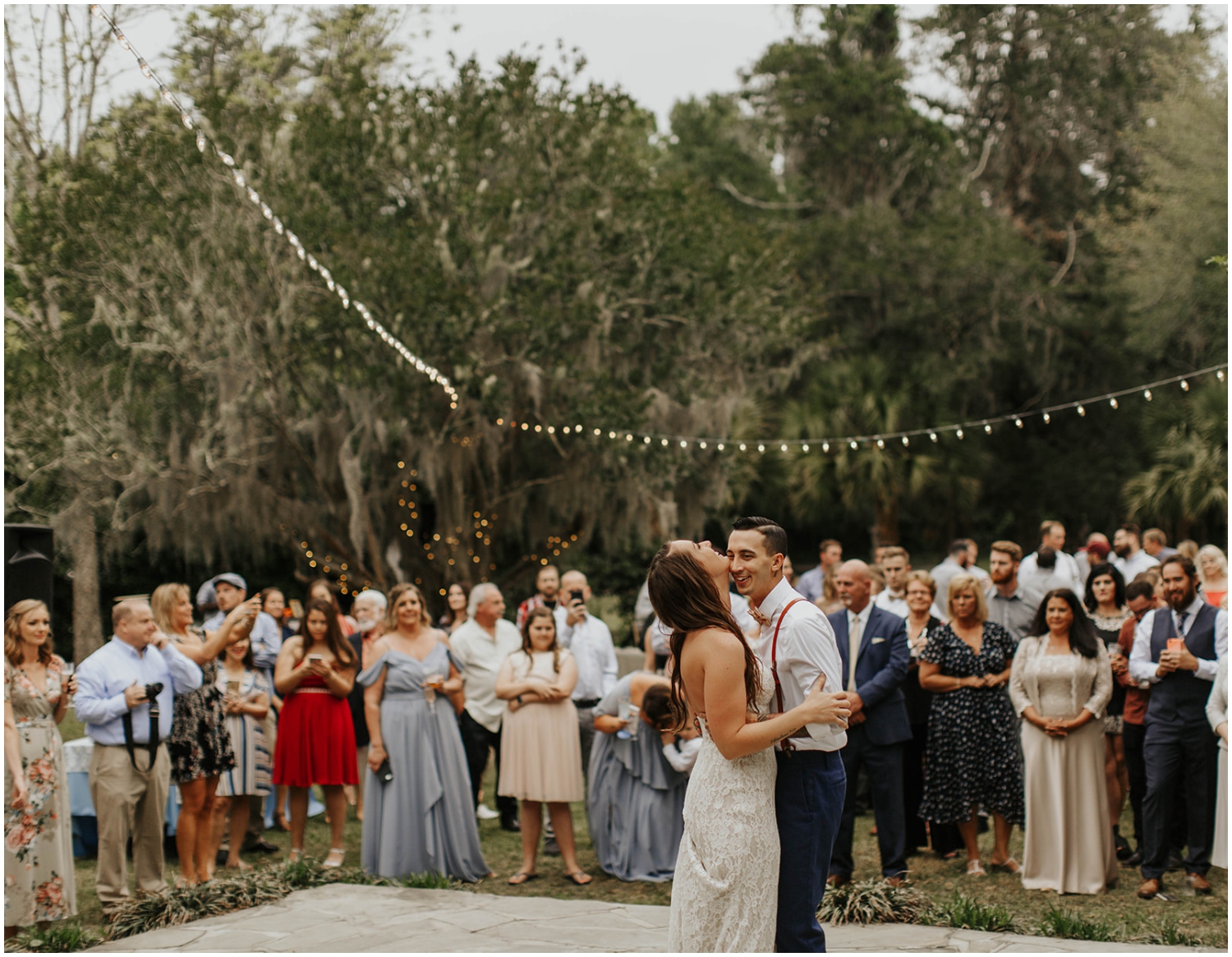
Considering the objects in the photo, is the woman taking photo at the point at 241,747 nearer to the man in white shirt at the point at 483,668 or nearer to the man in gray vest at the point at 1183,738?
the man in white shirt at the point at 483,668

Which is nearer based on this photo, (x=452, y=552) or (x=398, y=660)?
(x=398, y=660)

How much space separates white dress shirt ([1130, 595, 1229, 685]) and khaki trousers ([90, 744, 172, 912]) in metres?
5.02

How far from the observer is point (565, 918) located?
5371 millimetres

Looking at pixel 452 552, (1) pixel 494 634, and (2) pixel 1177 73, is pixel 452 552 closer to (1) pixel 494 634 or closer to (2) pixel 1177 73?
(1) pixel 494 634

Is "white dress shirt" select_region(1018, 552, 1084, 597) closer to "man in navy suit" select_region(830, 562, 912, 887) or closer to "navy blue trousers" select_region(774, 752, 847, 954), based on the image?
"man in navy suit" select_region(830, 562, 912, 887)

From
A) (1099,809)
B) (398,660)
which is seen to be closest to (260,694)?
(398,660)

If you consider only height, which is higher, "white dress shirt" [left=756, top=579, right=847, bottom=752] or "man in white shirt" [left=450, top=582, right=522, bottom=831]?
"white dress shirt" [left=756, top=579, right=847, bottom=752]

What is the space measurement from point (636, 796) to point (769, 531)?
360cm

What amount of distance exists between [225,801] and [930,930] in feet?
13.7

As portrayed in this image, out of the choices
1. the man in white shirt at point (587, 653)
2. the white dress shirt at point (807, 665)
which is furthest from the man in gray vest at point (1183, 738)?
the white dress shirt at point (807, 665)

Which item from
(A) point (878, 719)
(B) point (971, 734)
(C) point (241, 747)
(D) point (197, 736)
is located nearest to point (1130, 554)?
(B) point (971, 734)

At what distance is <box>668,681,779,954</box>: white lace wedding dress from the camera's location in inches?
128

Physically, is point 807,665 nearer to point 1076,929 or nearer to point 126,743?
point 1076,929

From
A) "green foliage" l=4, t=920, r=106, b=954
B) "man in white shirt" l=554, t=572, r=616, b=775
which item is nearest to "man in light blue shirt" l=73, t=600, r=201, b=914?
"green foliage" l=4, t=920, r=106, b=954
